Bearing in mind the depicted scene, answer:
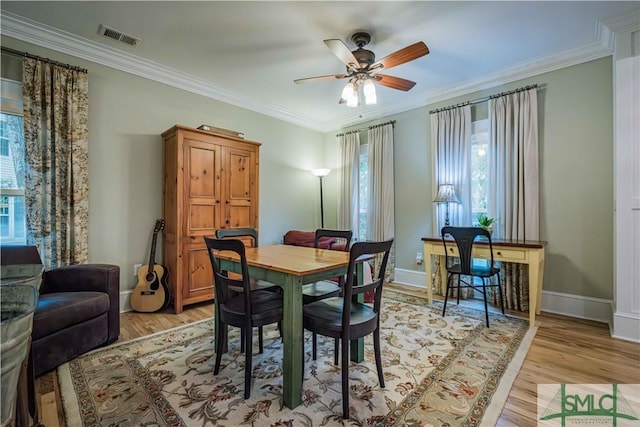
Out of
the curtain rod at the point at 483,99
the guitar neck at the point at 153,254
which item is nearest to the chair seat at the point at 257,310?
the guitar neck at the point at 153,254

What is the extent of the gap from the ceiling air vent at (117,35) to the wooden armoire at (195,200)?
2.78 ft

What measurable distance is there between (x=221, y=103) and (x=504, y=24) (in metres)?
3.28

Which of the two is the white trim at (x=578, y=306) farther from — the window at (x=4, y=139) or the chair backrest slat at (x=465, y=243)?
the window at (x=4, y=139)

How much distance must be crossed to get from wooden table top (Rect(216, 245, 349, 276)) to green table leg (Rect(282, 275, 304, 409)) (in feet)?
0.25

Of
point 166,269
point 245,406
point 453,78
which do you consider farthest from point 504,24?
point 166,269

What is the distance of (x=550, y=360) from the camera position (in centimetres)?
212

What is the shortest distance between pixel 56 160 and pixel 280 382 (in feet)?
9.08

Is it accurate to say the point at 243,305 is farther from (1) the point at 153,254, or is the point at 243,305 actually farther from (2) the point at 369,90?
(2) the point at 369,90

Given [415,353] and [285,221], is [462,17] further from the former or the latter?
[285,221]

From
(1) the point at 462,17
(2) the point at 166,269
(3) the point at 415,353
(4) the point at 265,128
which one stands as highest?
(1) the point at 462,17

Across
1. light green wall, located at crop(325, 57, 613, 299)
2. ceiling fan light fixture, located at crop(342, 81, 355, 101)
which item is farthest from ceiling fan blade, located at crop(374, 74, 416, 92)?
light green wall, located at crop(325, 57, 613, 299)

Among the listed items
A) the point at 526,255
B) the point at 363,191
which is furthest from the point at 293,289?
the point at 363,191

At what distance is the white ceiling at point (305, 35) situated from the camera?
2.33 m

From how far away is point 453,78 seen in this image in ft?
11.7
